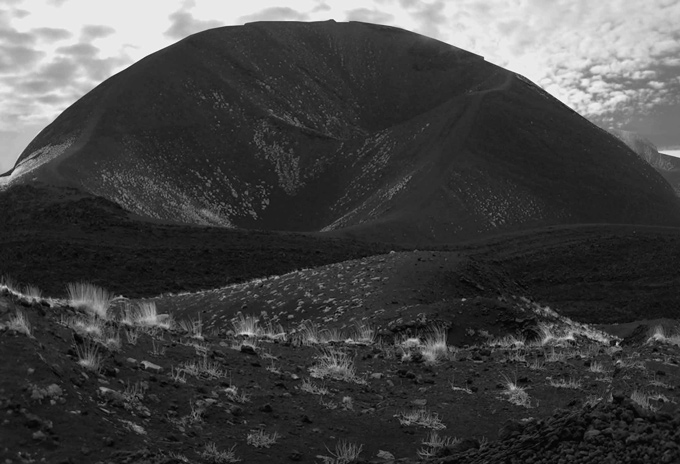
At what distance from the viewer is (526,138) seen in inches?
3391

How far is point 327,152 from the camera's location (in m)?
91.0

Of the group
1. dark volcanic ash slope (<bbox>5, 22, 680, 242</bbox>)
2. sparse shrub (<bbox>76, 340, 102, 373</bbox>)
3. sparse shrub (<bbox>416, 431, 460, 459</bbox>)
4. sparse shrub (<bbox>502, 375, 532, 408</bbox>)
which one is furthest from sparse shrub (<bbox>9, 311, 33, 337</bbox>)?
dark volcanic ash slope (<bbox>5, 22, 680, 242</bbox>)

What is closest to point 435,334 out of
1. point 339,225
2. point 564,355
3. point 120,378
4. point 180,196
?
point 564,355

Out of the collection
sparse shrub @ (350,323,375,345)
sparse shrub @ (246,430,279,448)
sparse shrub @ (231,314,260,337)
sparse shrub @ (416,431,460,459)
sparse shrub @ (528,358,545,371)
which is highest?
sparse shrub @ (231,314,260,337)

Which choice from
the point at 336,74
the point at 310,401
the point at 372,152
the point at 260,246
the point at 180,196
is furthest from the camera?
the point at 336,74

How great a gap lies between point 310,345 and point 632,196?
79.6 m

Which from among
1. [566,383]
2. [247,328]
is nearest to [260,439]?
[566,383]

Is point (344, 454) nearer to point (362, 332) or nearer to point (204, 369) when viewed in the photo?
point (204, 369)

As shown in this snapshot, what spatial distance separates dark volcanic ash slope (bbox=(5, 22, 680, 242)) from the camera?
2852 inches

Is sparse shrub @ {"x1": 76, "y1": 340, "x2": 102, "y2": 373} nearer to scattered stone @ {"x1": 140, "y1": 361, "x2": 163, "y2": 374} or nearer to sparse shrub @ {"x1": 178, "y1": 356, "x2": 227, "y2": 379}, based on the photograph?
scattered stone @ {"x1": 140, "y1": 361, "x2": 163, "y2": 374}

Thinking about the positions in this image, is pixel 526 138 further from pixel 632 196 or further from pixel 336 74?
pixel 336 74

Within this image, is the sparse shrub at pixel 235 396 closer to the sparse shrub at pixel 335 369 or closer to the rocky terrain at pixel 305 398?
the rocky terrain at pixel 305 398

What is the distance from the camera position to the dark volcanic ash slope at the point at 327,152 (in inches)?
2852

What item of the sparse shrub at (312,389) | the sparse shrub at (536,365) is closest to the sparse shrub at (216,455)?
the sparse shrub at (312,389)
